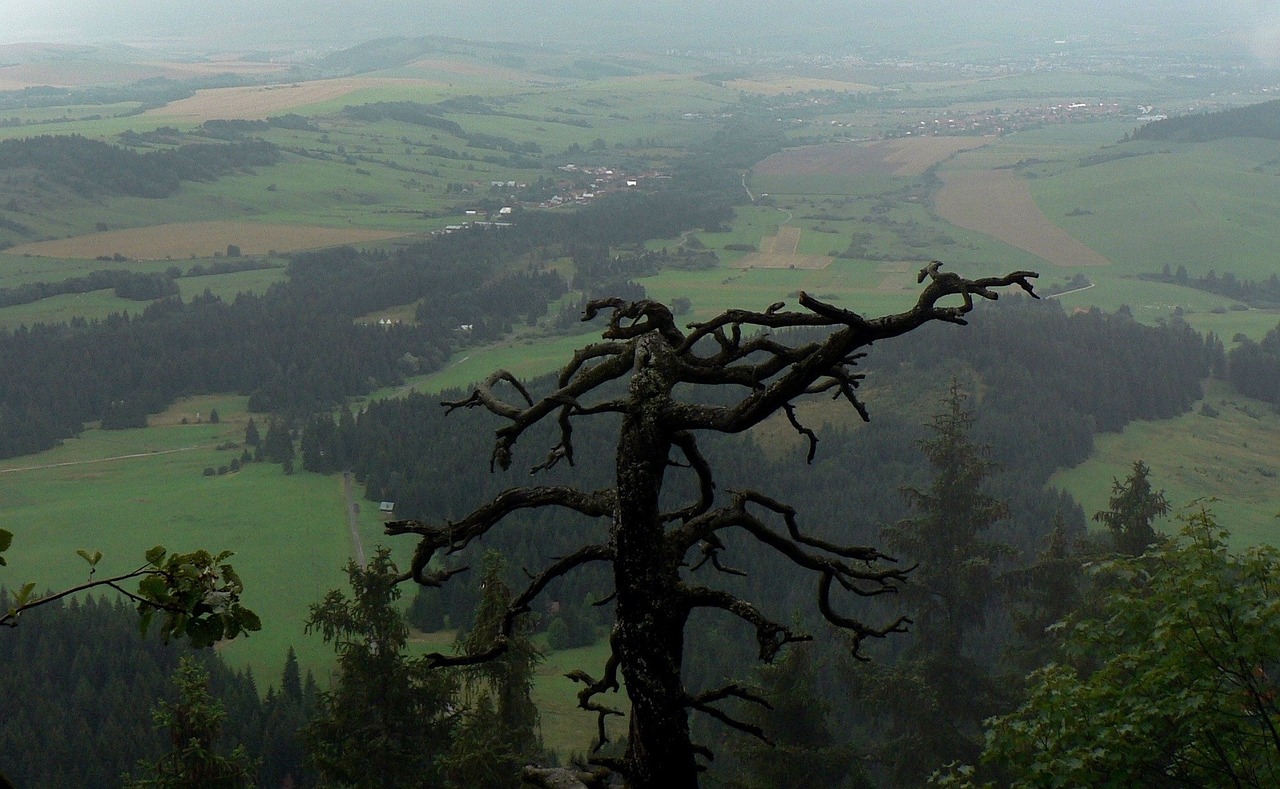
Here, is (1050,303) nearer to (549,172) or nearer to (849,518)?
(849,518)

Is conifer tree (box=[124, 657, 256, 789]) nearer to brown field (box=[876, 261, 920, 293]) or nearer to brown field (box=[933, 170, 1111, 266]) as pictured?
brown field (box=[876, 261, 920, 293])

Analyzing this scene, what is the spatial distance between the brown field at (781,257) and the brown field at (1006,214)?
17.1 meters

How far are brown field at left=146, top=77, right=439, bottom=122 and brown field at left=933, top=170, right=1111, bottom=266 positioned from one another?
288 ft

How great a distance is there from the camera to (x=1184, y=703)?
31.8 feet

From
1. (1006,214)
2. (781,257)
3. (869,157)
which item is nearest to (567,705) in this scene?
(781,257)

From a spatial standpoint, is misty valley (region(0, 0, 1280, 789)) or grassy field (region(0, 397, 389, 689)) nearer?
misty valley (region(0, 0, 1280, 789))

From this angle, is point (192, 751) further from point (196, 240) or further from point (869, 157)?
point (869, 157)

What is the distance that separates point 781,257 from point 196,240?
159 ft

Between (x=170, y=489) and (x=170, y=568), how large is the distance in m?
45.1

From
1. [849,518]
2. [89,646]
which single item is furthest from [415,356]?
[89,646]

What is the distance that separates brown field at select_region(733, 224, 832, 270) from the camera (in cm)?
8481

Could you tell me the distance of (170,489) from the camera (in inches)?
1831

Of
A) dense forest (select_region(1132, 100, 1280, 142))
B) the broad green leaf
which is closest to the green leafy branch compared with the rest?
the broad green leaf

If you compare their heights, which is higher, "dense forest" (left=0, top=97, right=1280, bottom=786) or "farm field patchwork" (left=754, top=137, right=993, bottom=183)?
"farm field patchwork" (left=754, top=137, right=993, bottom=183)
